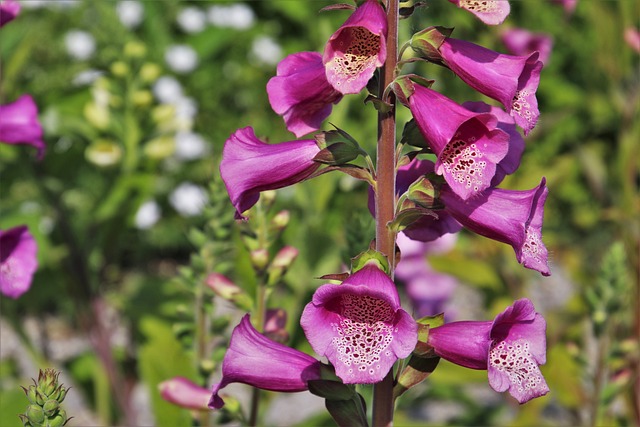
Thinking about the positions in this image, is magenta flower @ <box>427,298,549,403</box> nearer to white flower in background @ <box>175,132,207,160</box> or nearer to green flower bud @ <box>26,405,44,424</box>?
green flower bud @ <box>26,405,44,424</box>

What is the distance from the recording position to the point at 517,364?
73cm

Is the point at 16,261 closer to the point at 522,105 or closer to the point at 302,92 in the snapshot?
the point at 302,92

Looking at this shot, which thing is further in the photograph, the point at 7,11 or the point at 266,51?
the point at 266,51

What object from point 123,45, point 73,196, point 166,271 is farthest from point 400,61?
point 166,271

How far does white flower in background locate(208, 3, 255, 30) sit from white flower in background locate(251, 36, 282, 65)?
0.36 ft

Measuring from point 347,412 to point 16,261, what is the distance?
506 mm

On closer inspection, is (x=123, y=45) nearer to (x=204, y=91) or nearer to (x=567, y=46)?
(x=204, y=91)

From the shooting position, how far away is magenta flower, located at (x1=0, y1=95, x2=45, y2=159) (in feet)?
3.68

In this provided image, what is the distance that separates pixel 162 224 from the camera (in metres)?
3.66

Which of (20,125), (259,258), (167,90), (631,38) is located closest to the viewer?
(259,258)

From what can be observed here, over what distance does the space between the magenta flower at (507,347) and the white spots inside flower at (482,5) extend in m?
0.24

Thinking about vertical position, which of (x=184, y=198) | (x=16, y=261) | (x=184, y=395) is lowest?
(x=184, y=198)

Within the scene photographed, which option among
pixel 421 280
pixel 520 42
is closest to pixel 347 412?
pixel 421 280

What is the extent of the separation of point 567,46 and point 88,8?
2.43 metres
